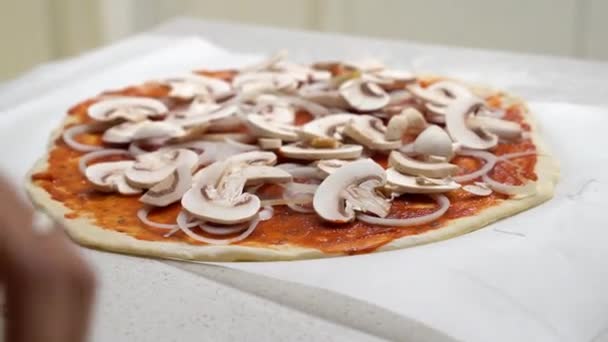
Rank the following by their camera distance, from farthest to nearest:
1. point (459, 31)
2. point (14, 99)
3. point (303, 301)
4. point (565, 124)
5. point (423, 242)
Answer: point (459, 31) → point (14, 99) → point (565, 124) → point (423, 242) → point (303, 301)

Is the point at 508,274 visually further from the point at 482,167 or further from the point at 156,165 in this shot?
the point at 156,165

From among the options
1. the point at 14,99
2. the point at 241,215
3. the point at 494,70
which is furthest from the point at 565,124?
the point at 14,99

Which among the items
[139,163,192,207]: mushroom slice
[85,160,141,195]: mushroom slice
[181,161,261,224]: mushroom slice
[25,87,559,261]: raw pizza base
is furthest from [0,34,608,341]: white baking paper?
[85,160,141,195]: mushroom slice

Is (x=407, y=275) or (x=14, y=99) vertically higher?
(x=407, y=275)

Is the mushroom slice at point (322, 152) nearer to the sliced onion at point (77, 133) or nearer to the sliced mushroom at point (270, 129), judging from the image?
Answer: the sliced mushroom at point (270, 129)

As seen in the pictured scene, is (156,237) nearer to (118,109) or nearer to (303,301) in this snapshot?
(303,301)

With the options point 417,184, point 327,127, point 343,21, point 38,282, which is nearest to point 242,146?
point 327,127
